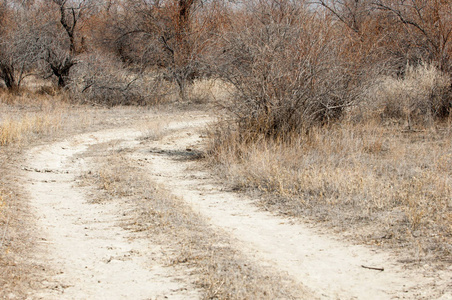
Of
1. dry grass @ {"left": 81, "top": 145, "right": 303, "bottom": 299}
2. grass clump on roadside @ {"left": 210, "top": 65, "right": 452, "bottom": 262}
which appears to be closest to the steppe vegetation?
grass clump on roadside @ {"left": 210, "top": 65, "right": 452, "bottom": 262}

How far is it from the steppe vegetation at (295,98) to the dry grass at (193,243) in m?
1.25

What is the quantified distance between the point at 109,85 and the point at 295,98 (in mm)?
9675

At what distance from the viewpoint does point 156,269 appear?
4.69 m

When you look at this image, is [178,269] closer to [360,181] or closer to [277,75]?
[360,181]

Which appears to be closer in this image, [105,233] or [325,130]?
[105,233]

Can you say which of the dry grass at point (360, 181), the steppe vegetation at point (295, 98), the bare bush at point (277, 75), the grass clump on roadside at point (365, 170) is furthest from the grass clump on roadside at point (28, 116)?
the bare bush at point (277, 75)

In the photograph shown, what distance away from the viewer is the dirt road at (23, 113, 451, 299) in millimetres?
4281

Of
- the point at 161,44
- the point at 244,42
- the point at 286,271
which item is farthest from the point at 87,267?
the point at 161,44

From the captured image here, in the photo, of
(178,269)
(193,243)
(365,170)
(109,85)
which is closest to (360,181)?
(365,170)

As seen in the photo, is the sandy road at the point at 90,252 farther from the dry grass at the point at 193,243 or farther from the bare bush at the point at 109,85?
the bare bush at the point at 109,85

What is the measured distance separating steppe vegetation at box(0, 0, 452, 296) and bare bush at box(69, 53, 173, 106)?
49mm

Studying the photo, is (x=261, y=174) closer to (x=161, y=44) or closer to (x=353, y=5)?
(x=161, y=44)

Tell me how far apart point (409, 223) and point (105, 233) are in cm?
320

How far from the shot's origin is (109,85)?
1769 centimetres
